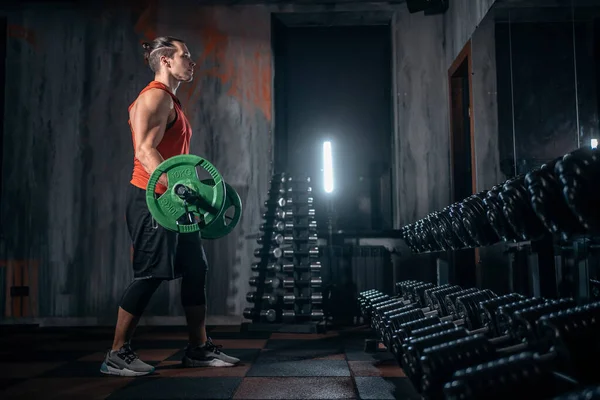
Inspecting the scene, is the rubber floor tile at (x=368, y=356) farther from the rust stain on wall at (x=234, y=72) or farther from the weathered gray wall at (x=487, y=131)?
the rust stain on wall at (x=234, y=72)

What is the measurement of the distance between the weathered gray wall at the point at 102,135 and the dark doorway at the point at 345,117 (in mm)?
1170

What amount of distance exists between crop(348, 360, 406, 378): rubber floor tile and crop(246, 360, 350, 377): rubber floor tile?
37mm

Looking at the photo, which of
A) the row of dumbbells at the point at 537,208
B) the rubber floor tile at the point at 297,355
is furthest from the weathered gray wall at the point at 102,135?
the row of dumbbells at the point at 537,208

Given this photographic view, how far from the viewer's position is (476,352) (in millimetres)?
1146

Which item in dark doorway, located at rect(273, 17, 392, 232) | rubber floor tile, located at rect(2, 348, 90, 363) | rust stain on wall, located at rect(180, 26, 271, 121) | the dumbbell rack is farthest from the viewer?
dark doorway, located at rect(273, 17, 392, 232)

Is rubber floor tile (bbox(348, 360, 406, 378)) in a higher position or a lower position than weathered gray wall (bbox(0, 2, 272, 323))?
lower

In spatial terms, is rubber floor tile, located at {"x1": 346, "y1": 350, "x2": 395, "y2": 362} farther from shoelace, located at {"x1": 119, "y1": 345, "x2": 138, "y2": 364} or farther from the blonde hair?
the blonde hair

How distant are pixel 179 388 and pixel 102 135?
2.93m

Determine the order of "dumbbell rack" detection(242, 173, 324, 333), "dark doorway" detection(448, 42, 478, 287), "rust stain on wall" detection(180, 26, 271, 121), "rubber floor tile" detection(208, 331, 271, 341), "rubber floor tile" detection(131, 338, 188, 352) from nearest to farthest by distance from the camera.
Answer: "rubber floor tile" detection(131, 338, 188, 352) → "rubber floor tile" detection(208, 331, 271, 341) → "dumbbell rack" detection(242, 173, 324, 333) → "dark doorway" detection(448, 42, 478, 287) → "rust stain on wall" detection(180, 26, 271, 121)

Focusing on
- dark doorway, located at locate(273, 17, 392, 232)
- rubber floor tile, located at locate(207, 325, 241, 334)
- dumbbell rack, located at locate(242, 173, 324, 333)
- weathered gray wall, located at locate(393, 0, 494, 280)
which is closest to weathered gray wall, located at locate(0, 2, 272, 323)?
rubber floor tile, located at locate(207, 325, 241, 334)

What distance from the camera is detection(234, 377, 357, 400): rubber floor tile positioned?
1821 mm

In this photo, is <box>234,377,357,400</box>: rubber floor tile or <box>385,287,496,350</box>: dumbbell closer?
<box>385,287,496,350</box>: dumbbell

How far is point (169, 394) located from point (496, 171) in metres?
2.29

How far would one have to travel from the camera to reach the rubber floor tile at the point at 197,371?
217cm
